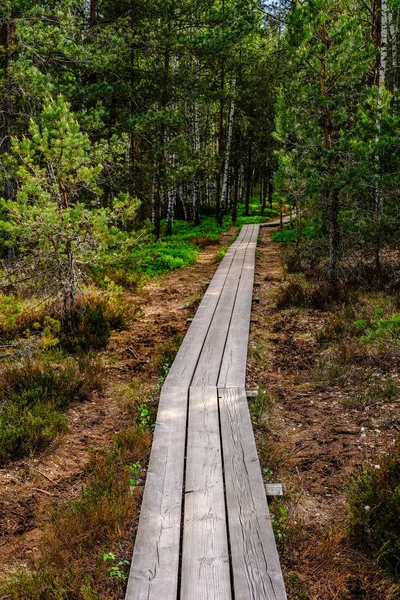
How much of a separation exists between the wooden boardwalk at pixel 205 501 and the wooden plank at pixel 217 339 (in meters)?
0.03

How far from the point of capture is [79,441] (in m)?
4.93

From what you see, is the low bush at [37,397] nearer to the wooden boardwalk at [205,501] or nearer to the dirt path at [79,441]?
the dirt path at [79,441]

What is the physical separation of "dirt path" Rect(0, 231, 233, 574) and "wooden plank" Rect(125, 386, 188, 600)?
81 centimetres

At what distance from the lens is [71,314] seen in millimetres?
7785

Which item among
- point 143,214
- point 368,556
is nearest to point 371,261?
point 368,556

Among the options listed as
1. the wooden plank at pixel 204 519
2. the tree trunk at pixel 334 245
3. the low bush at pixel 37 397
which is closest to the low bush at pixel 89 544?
the wooden plank at pixel 204 519

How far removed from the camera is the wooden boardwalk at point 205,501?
9.04 feet

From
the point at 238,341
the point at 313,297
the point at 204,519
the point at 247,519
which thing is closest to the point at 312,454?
the point at 247,519

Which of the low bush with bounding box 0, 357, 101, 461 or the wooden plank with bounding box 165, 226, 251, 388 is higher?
the wooden plank with bounding box 165, 226, 251, 388

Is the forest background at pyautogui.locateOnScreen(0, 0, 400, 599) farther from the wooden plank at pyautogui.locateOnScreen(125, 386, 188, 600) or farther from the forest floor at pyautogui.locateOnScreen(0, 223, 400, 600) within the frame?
the wooden plank at pyautogui.locateOnScreen(125, 386, 188, 600)

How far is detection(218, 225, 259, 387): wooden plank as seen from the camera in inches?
226

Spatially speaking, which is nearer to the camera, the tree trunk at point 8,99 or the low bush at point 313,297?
the low bush at point 313,297

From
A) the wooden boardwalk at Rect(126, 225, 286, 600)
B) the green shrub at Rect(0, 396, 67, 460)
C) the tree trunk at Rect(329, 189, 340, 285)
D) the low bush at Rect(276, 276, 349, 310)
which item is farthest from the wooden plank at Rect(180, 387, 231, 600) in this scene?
the tree trunk at Rect(329, 189, 340, 285)

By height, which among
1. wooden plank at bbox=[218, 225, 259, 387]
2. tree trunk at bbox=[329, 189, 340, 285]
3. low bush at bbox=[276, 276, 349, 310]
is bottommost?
wooden plank at bbox=[218, 225, 259, 387]
